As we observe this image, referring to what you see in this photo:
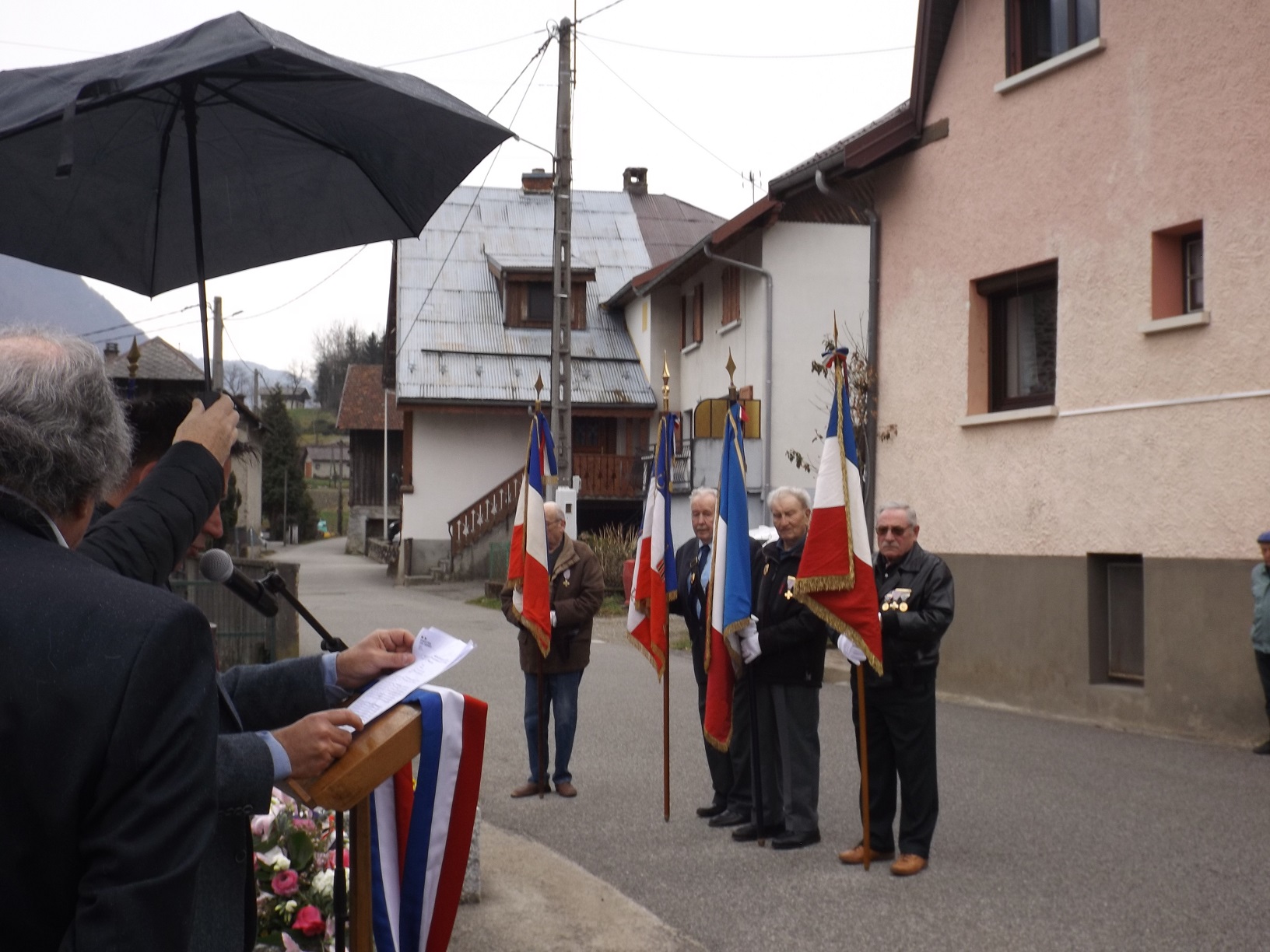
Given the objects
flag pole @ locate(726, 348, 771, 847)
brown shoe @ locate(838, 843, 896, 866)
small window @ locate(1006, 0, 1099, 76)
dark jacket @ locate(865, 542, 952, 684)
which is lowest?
brown shoe @ locate(838, 843, 896, 866)

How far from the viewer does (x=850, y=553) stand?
6852 mm

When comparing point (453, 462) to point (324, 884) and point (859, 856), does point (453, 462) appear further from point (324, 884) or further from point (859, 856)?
point (324, 884)

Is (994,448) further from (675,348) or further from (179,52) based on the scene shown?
(675,348)

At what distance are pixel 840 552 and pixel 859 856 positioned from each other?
1627mm

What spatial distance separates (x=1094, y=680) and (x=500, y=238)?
27.2 meters

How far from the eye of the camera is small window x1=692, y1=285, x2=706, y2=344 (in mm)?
26984

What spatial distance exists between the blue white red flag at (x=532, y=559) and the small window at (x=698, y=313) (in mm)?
17936

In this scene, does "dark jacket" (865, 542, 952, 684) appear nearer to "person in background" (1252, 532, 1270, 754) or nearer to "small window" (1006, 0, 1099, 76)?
"person in background" (1252, 532, 1270, 754)

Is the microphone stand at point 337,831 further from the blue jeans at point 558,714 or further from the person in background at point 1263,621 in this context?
the person in background at point 1263,621

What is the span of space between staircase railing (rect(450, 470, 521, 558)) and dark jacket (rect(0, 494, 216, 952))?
98.1 ft

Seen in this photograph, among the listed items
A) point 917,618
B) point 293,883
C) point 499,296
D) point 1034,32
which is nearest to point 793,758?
point 917,618

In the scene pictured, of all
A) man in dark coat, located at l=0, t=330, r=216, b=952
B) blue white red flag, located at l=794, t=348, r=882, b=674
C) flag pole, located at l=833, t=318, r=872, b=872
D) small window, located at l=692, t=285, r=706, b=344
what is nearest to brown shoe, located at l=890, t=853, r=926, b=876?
flag pole, located at l=833, t=318, r=872, b=872

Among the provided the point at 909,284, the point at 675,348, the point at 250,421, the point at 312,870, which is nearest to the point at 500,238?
the point at 675,348

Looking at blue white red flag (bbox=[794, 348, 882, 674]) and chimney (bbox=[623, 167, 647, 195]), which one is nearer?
blue white red flag (bbox=[794, 348, 882, 674])
